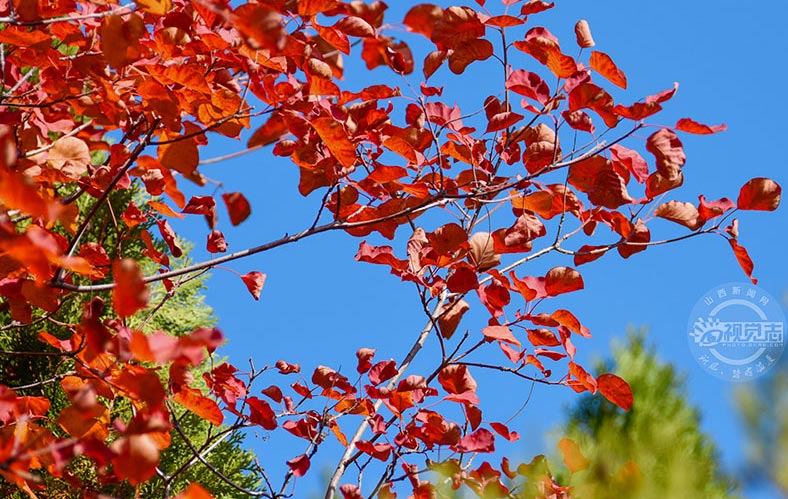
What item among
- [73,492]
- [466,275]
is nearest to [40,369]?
[73,492]

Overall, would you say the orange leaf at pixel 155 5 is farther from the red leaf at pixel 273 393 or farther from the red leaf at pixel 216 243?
the red leaf at pixel 273 393

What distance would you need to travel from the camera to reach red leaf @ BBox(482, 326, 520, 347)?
1.80 m

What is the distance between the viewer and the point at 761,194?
5.88 ft

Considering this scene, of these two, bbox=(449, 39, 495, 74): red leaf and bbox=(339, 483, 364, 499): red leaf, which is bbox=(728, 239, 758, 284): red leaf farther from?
bbox=(339, 483, 364, 499): red leaf

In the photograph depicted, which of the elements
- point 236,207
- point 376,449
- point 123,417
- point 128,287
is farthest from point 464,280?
point 123,417

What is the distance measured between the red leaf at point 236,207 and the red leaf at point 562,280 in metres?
0.79

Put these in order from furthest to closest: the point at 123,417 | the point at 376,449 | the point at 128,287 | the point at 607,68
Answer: the point at 123,417
the point at 376,449
the point at 607,68
the point at 128,287

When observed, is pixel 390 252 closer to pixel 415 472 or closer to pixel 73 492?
pixel 415 472

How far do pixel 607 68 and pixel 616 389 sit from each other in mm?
741

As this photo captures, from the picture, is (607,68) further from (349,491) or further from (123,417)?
(123,417)

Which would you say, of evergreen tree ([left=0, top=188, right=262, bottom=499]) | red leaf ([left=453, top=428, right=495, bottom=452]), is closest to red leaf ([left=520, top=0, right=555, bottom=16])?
red leaf ([left=453, top=428, right=495, bottom=452])

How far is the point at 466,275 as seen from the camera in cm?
184

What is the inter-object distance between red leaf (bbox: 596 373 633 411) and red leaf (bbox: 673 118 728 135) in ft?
1.94

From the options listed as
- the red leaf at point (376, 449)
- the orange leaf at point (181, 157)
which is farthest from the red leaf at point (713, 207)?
the orange leaf at point (181, 157)
